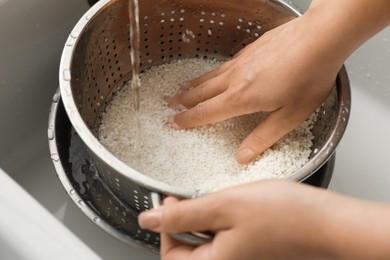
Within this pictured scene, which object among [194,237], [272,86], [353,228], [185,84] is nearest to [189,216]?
[194,237]

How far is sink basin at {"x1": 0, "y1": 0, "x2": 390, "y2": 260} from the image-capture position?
2.40 ft

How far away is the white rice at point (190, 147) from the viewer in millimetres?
690

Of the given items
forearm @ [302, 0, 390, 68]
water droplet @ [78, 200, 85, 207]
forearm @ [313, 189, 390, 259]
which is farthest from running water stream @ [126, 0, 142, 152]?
forearm @ [313, 189, 390, 259]

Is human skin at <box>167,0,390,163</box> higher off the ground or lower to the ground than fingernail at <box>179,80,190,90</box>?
higher

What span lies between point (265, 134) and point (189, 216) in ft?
0.82

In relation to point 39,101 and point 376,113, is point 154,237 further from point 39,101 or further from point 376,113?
point 376,113

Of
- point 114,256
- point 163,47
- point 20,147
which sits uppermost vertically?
point 163,47

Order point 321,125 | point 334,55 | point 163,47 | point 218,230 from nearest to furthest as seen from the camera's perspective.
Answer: point 218,230, point 334,55, point 321,125, point 163,47

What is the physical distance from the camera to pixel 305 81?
0.62 metres

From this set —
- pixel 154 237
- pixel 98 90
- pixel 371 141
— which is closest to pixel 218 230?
pixel 154 237

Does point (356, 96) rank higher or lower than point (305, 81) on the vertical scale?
lower

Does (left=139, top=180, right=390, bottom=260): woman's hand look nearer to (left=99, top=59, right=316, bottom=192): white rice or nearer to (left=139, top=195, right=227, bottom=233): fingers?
(left=139, top=195, right=227, bottom=233): fingers

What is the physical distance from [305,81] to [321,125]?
0.39ft

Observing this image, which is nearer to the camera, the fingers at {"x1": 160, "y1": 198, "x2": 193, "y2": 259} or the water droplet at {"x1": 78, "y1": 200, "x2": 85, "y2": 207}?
the fingers at {"x1": 160, "y1": 198, "x2": 193, "y2": 259}
